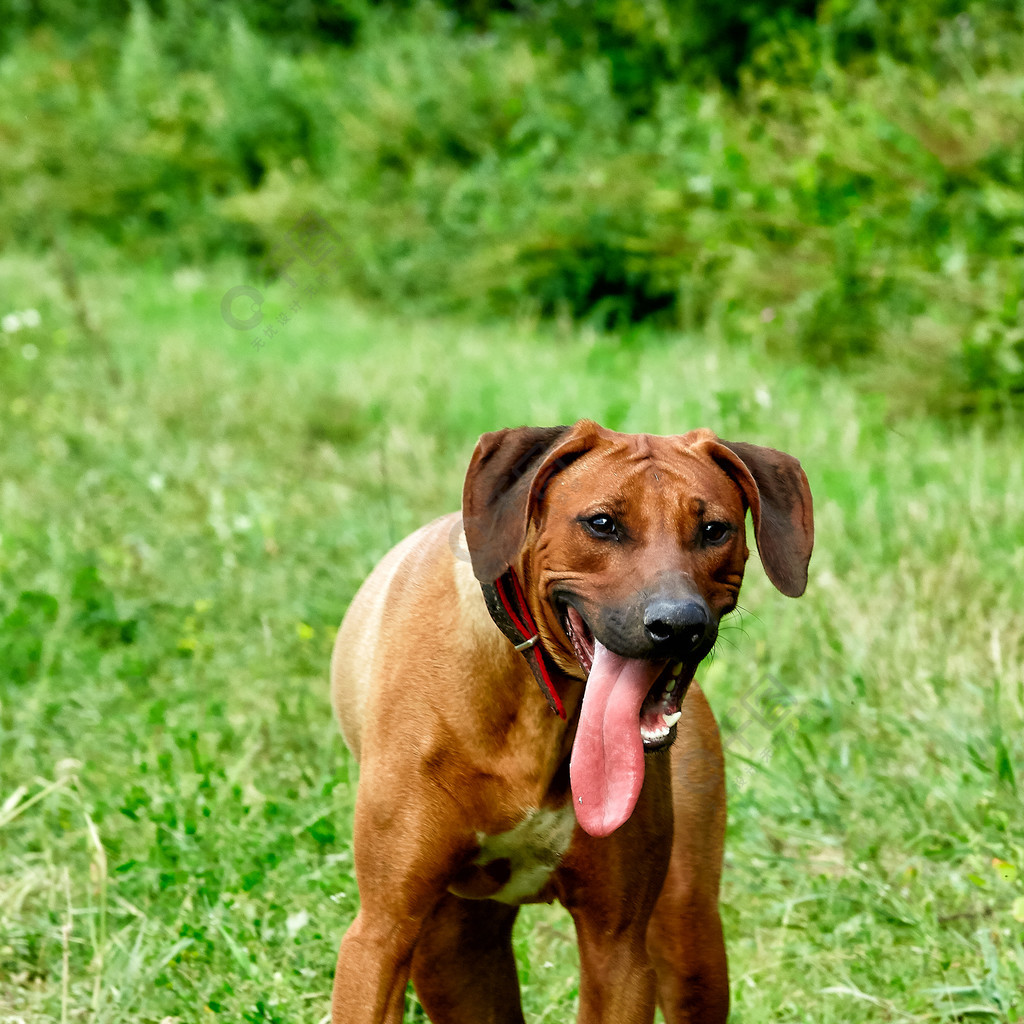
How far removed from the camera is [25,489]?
22.0ft

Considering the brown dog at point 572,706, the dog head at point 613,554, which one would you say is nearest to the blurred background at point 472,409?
the brown dog at point 572,706

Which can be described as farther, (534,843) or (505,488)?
(534,843)

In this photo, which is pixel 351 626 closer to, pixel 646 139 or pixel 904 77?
pixel 904 77

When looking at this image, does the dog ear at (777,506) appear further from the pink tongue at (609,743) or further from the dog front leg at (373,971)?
the dog front leg at (373,971)

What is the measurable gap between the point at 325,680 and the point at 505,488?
2726mm

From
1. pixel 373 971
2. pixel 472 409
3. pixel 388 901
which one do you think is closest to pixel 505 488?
pixel 388 901

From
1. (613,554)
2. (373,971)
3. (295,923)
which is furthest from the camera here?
(295,923)

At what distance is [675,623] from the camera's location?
2172mm

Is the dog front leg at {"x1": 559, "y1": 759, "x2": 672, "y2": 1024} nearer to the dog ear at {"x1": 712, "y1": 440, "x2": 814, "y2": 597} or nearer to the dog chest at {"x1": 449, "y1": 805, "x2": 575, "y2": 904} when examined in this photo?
the dog chest at {"x1": 449, "y1": 805, "x2": 575, "y2": 904}

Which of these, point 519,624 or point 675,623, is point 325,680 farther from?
point 675,623

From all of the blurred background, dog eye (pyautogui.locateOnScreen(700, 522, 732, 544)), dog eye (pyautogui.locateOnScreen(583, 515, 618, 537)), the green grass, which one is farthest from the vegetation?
dog eye (pyautogui.locateOnScreen(583, 515, 618, 537))

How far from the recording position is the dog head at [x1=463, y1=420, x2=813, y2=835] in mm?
2305

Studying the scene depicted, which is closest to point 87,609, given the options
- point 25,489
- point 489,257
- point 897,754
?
point 25,489

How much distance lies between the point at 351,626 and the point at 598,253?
8548mm
